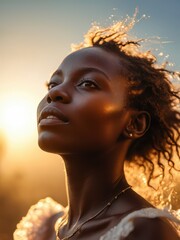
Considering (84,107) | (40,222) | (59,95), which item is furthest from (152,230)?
(40,222)

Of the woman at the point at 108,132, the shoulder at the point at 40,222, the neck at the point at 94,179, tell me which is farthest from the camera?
the shoulder at the point at 40,222

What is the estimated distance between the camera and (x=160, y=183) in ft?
8.59

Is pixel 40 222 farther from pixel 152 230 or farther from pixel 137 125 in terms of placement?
pixel 152 230

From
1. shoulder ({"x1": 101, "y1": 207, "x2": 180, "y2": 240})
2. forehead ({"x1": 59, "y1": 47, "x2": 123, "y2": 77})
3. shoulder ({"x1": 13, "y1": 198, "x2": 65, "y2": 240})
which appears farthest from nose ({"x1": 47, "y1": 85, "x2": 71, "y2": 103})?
shoulder ({"x1": 13, "y1": 198, "x2": 65, "y2": 240})

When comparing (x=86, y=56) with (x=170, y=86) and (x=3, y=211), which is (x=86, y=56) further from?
(x=3, y=211)

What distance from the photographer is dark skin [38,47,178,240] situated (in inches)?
79.0

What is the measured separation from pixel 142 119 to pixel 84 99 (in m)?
0.37

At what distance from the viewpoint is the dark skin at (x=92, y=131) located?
2.01 meters

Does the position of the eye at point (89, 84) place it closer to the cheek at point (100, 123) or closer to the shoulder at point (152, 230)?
the cheek at point (100, 123)

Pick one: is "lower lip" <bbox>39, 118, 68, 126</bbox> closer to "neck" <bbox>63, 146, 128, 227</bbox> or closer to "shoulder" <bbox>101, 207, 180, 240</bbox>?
"neck" <bbox>63, 146, 128, 227</bbox>

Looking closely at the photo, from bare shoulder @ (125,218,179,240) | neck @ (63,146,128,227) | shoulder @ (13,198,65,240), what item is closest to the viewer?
bare shoulder @ (125,218,179,240)

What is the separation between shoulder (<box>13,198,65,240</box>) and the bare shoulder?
0.83m

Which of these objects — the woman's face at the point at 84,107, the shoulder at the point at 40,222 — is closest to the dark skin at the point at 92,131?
the woman's face at the point at 84,107

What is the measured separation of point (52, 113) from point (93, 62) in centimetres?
32
